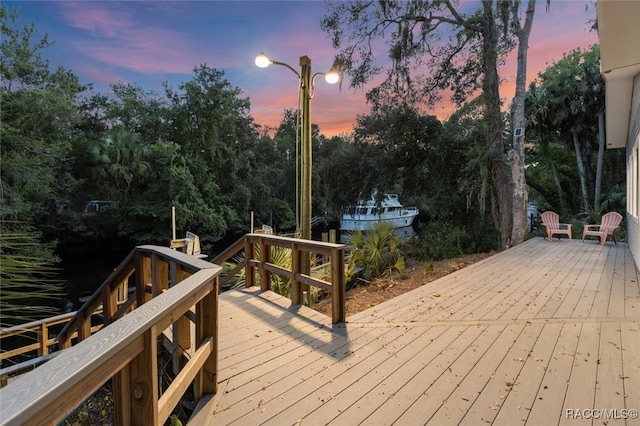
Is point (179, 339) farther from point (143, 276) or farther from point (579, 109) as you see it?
point (579, 109)

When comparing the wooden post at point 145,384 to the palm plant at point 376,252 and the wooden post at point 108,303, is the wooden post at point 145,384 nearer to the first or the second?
the wooden post at point 108,303

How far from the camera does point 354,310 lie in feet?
14.6

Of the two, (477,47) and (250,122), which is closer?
(477,47)

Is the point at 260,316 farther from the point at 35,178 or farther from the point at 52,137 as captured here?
the point at 52,137

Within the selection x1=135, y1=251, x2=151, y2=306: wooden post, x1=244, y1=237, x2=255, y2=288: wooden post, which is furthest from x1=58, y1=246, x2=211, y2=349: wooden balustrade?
x1=244, y1=237, x2=255, y2=288: wooden post

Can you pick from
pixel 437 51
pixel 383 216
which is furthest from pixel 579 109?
pixel 383 216

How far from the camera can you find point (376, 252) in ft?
22.0

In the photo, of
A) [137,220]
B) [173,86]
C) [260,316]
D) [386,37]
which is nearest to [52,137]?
[137,220]

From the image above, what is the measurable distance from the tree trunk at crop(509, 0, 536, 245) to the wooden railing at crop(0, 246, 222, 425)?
8540 mm

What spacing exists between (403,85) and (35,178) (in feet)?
39.4

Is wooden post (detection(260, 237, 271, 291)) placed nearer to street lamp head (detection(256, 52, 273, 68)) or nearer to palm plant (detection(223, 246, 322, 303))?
palm plant (detection(223, 246, 322, 303))

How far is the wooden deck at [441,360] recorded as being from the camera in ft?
6.35

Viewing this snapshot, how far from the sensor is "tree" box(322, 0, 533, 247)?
8656mm

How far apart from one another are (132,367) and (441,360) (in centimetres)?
216
